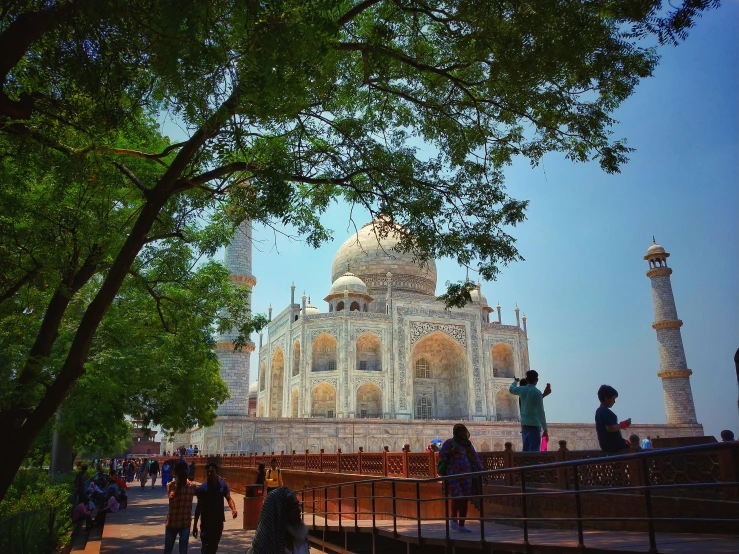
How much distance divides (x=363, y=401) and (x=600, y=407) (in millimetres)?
26778

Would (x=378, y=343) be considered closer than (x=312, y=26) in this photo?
No

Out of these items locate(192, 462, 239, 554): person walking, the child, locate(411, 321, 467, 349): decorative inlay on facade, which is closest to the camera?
the child

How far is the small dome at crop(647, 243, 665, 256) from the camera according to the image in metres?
30.2

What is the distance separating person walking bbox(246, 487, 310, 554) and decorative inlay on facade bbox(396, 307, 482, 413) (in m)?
26.3

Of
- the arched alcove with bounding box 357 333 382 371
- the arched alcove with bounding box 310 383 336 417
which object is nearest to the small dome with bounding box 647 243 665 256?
the arched alcove with bounding box 357 333 382 371

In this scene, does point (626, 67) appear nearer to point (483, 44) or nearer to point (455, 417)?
point (483, 44)

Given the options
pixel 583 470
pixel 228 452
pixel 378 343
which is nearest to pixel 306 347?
pixel 378 343

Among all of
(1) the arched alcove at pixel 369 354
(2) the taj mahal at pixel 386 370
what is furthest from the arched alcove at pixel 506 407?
(1) the arched alcove at pixel 369 354

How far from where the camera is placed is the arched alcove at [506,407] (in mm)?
33531

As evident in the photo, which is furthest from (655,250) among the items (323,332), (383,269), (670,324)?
(323,332)

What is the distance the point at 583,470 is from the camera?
629 centimetres

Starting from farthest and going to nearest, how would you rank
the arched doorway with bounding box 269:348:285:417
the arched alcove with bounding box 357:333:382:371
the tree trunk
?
the arched doorway with bounding box 269:348:285:417 < the arched alcove with bounding box 357:333:382:371 < the tree trunk

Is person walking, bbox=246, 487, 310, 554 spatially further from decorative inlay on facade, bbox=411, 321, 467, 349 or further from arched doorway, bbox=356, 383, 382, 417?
decorative inlay on facade, bbox=411, 321, 467, 349

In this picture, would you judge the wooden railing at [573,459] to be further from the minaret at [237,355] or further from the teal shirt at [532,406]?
the minaret at [237,355]
